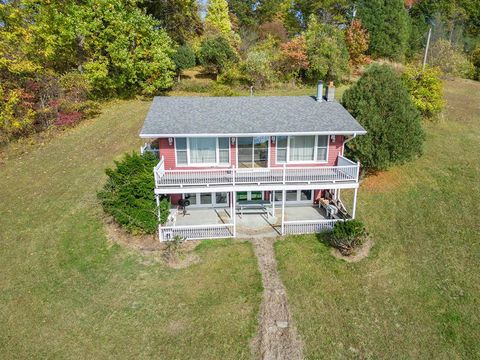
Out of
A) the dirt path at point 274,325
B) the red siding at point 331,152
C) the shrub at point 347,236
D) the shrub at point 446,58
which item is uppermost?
the shrub at point 446,58

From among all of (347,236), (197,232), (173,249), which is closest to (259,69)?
(197,232)

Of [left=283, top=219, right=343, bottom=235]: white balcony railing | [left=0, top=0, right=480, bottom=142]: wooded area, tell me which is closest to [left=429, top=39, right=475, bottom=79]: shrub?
[left=0, top=0, right=480, bottom=142]: wooded area

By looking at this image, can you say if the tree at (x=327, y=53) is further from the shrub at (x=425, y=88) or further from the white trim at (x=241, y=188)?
the white trim at (x=241, y=188)

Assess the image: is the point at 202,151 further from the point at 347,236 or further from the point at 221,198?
the point at 347,236

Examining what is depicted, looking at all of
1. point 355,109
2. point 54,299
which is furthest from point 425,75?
point 54,299

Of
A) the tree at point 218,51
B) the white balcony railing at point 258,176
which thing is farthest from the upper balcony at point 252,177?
the tree at point 218,51

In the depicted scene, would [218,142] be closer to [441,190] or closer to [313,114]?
[313,114]
